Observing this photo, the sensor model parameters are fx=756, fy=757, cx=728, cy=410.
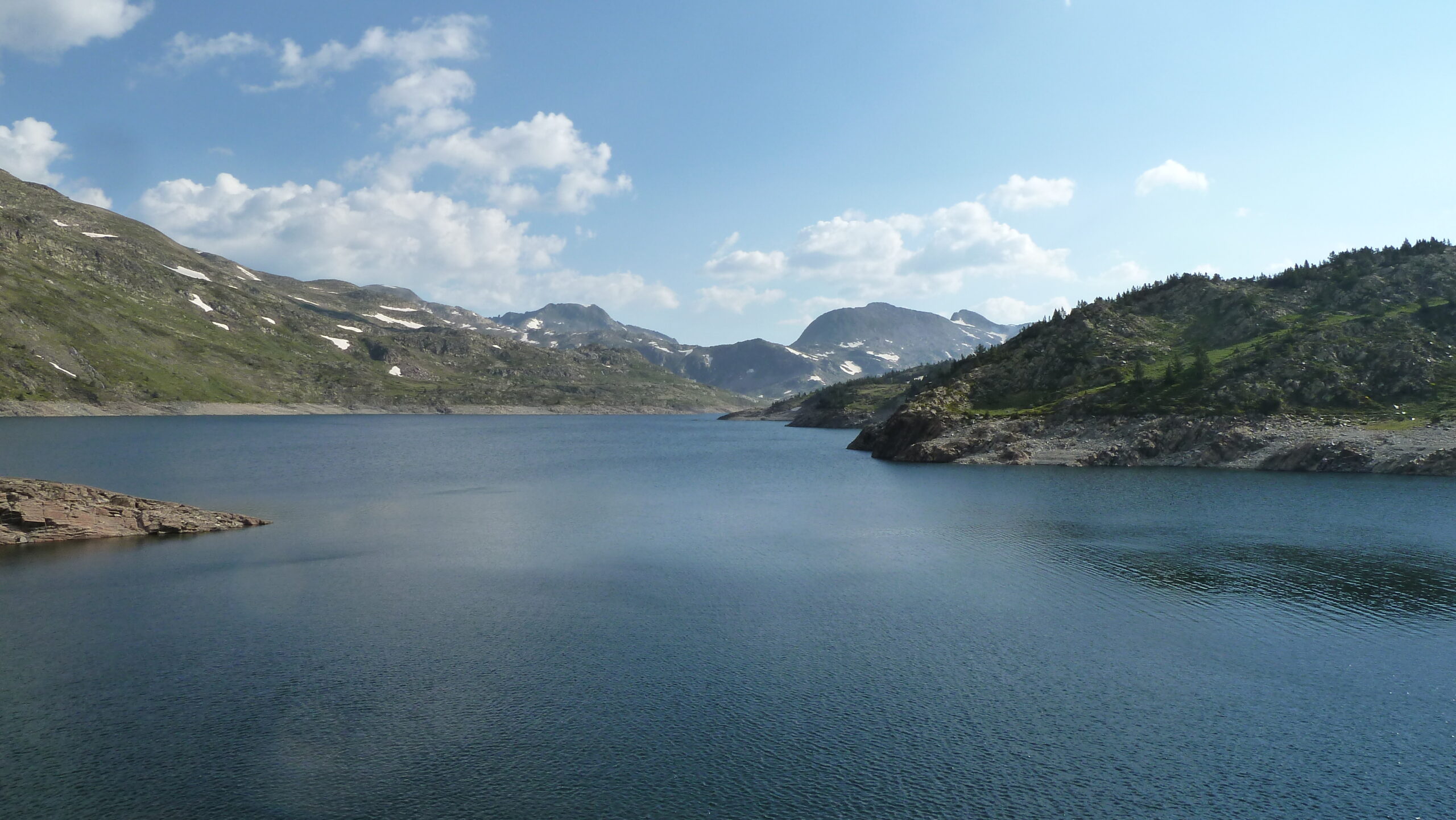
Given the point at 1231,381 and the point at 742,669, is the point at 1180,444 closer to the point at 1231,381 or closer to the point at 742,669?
the point at 1231,381

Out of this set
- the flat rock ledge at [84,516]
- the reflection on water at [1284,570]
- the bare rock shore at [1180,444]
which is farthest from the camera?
the bare rock shore at [1180,444]

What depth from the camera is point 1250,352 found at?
115812 mm

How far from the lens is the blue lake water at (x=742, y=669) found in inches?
778

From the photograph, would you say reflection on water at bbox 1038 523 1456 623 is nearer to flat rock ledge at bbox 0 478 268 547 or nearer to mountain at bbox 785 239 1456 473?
mountain at bbox 785 239 1456 473

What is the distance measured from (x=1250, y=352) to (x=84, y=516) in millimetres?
140531

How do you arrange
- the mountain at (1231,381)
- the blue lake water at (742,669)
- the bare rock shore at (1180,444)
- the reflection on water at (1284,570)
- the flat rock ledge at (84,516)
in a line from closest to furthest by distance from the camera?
the blue lake water at (742,669)
the reflection on water at (1284,570)
the flat rock ledge at (84,516)
the bare rock shore at (1180,444)
the mountain at (1231,381)

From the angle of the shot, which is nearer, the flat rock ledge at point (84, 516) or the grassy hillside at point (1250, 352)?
the flat rock ledge at point (84, 516)

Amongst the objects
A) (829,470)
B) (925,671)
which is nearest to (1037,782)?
(925,671)

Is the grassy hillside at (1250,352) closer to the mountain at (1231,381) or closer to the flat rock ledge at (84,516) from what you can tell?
the mountain at (1231,381)

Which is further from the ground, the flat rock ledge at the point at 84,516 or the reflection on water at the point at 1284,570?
the flat rock ledge at the point at 84,516

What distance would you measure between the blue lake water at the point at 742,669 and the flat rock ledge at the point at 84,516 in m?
2.18

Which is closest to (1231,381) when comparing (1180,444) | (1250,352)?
(1250,352)

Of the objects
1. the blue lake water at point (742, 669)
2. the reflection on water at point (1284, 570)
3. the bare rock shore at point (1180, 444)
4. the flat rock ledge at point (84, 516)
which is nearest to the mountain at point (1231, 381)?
the bare rock shore at point (1180, 444)

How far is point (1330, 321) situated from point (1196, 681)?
401ft
